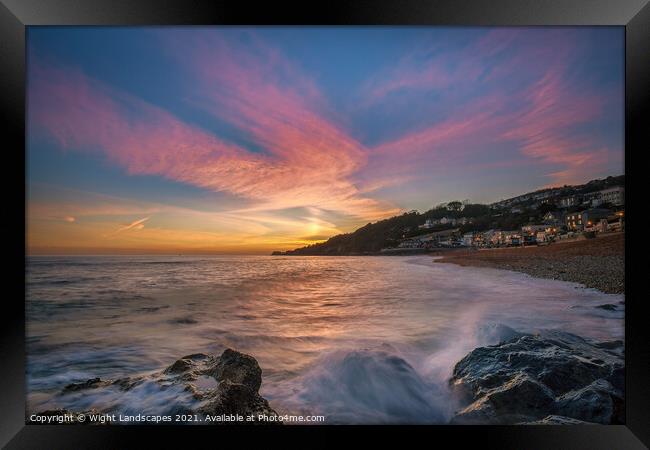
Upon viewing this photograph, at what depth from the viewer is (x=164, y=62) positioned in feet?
6.62

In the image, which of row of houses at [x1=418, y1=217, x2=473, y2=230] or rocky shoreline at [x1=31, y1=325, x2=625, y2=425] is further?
row of houses at [x1=418, y1=217, x2=473, y2=230]

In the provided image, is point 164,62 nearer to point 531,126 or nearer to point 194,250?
point 194,250

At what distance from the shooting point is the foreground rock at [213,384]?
1.82 meters

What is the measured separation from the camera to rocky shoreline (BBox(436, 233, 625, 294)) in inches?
73.8

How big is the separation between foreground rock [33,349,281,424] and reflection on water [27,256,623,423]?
0.06 metres

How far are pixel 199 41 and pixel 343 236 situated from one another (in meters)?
2.04

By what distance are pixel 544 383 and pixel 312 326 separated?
6.05 feet

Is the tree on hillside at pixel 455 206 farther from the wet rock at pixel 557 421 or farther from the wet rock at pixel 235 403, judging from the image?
the wet rock at pixel 235 403

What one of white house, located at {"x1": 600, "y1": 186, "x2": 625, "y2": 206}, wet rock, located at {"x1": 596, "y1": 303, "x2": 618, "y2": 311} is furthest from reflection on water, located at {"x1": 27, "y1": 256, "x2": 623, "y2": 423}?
white house, located at {"x1": 600, "y1": 186, "x2": 625, "y2": 206}

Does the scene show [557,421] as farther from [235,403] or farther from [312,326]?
[235,403]

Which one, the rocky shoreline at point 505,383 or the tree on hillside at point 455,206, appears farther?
the tree on hillside at point 455,206

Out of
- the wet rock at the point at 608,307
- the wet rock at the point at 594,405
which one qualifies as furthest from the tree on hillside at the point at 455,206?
the wet rock at the point at 594,405

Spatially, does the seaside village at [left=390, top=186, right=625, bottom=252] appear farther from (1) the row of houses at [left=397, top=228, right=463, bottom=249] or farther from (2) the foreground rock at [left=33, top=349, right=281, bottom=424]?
(2) the foreground rock at [left=33, top=349, right=281, bottom=424]

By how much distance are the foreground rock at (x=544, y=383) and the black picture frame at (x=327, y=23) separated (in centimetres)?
7
